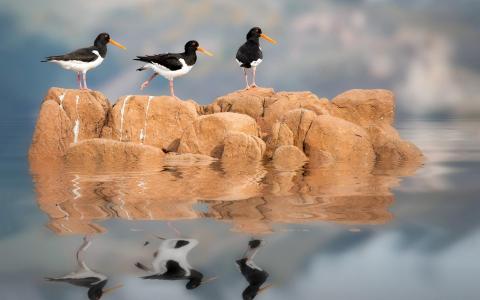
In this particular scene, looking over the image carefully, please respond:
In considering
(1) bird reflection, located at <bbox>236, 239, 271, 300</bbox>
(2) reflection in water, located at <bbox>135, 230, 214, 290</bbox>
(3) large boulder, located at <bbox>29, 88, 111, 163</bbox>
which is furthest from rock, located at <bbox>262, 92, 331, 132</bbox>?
(1) bird reflection, located at <bbox>236, 239, 271, 300</bbox>

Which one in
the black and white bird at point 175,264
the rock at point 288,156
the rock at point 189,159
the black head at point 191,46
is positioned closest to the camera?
the black and white bird at point 175,264

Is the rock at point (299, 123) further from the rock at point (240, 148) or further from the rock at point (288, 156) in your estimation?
the rock at point (240, 148)

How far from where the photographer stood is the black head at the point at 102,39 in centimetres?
2156

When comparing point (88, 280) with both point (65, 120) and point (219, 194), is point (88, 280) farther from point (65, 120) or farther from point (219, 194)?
point (65, 120)

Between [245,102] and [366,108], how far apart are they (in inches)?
205

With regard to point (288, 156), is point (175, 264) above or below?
above

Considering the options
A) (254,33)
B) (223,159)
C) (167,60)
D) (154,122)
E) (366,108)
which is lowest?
(223,159)

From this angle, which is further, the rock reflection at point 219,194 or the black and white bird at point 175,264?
the rock reflection at point 219,194

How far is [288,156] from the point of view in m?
18.0

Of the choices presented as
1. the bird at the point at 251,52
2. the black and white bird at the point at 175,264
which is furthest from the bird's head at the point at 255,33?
the black and white bird at the point at 175,264

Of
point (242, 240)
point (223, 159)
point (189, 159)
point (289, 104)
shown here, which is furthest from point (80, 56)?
point (242, 240)

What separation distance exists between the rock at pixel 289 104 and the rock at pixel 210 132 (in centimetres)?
207

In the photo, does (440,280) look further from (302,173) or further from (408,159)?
(408,159)

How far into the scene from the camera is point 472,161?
1977 centimetres
